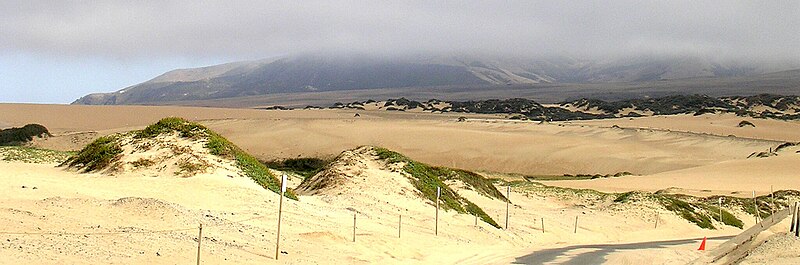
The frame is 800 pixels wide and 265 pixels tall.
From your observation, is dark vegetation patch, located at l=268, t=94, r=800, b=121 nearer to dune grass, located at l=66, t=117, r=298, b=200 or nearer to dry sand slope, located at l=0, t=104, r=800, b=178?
dry sand slope, located at l=0, t=104, r=800, b=178

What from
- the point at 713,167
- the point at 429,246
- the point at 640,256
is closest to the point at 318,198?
the point at 429,246

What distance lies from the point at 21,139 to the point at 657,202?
3997cm

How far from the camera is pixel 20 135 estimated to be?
180 ft

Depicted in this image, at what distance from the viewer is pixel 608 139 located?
255 feet

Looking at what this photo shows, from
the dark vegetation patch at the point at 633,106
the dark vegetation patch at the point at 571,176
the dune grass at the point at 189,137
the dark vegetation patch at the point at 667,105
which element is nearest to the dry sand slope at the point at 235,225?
the dune grass at the point at 189,137

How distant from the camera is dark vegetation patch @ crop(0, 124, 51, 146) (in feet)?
172

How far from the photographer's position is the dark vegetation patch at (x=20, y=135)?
5228 centimetres

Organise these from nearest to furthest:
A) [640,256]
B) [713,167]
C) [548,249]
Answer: [640,256]
[548,249]
[713,167]

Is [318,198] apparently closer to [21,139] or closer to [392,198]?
[392,198]

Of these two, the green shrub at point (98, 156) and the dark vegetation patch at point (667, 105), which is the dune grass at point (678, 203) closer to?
the green shrub at point (98, 156)

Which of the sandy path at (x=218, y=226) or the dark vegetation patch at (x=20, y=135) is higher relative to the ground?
the sandy path at (x=218, y=226)

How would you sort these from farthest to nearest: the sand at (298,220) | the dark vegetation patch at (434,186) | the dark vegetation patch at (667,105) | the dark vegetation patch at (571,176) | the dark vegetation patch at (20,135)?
the dark vegetation patch at (667,105) → the dark vegetation patch at (571,176) → the dark vegetation patch at (20,135) → the dark vegetation patch at (434,186) → the sand at (298,220)

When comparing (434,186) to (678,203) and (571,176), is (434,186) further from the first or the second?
(571,176)

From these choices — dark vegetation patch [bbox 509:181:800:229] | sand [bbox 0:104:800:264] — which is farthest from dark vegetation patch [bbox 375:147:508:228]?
dark vegetation patch [bbox 509:181:800:229]
